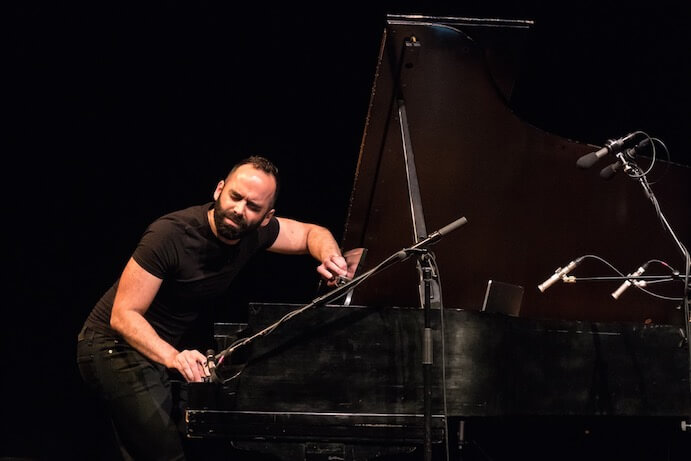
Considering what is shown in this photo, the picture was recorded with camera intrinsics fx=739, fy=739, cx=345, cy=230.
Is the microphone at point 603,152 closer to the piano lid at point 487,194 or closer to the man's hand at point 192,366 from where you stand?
the piano lid at point 487,194

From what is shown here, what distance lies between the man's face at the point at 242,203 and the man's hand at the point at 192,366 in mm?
776

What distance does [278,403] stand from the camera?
101 inches

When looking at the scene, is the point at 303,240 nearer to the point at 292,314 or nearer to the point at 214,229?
the point at 214,229

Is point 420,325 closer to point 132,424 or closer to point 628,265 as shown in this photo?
point 132,424

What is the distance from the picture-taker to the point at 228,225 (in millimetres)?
3285

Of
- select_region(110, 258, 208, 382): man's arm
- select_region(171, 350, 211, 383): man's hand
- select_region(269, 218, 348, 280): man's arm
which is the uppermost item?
select_region(269, 218, 348, 280): man's arm

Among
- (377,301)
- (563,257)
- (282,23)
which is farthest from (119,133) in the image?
(563,257)

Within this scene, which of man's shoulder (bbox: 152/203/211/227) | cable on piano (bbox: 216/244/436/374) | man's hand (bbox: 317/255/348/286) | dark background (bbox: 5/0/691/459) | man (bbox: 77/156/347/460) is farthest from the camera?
dark background (bbox: 5/0/691/459)

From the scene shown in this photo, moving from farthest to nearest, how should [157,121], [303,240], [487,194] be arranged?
[157,121]
[303,240]
[487,194]

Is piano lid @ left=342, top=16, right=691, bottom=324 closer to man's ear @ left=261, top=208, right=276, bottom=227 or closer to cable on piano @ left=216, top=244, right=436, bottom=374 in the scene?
man's ear @ left=261, top=208, right=276, bottom=227

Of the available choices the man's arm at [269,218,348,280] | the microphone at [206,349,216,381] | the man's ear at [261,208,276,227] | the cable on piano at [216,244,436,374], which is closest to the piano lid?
the man's arm at [269,218,348,280]

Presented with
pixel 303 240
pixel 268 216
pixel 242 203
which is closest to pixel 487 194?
pixel 303 240

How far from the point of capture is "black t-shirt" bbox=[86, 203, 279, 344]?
319cm

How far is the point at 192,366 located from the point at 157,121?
2230 millimetres
